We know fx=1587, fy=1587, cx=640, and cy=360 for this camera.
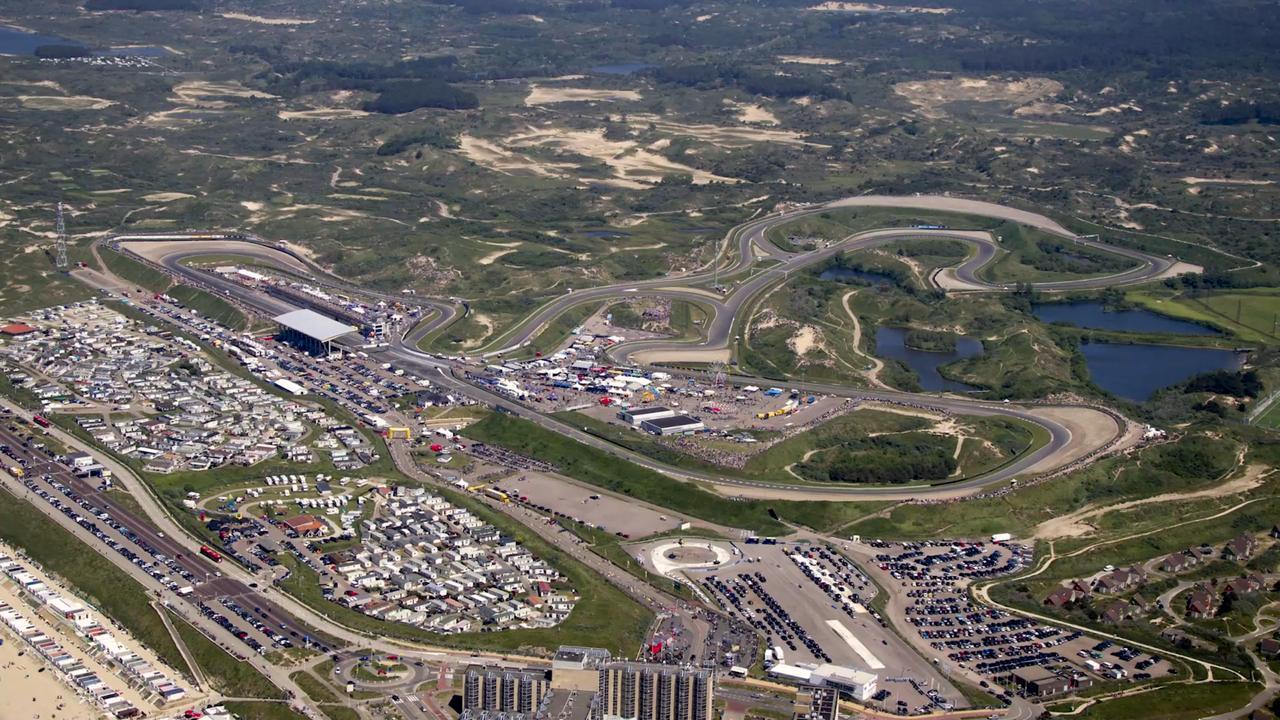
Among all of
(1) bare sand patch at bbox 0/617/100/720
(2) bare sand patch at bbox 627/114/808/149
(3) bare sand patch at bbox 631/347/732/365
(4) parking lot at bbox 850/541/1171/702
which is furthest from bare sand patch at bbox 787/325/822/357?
(2) bare sand patch at bbox 627/114/808/149

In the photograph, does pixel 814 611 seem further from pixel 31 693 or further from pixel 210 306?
pixel 210 306

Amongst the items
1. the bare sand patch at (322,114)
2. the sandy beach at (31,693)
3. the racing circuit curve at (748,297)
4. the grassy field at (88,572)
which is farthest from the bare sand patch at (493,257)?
the bare sand patch at (322,114)

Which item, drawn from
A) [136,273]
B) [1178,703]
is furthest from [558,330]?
[1178,703]

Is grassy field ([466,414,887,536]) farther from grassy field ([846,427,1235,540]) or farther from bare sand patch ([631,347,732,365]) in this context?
bare sand patch ([631,347,732,365])

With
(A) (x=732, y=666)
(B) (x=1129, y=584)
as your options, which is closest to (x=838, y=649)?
(A) (x=732, y=666)

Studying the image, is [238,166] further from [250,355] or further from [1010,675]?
[1010,675]
